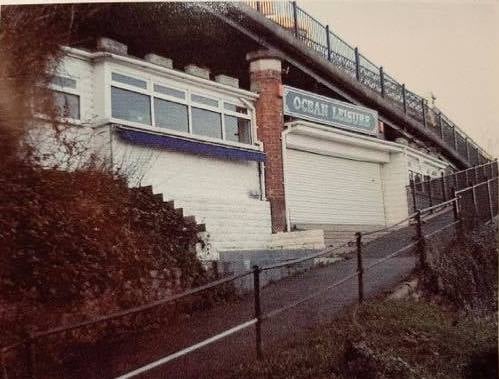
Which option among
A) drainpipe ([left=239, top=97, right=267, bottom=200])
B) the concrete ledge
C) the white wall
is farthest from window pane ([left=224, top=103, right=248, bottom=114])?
the white wall

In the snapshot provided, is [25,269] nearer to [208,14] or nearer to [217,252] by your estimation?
[217,252]

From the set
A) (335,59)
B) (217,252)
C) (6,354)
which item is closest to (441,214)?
(217,252)

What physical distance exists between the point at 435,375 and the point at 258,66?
703cm

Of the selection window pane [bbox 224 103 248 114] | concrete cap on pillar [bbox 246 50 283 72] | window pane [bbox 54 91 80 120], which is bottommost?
window pane [bbox 54 91 80 120]

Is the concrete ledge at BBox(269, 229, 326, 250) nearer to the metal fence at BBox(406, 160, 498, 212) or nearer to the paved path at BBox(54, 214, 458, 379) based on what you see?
the paved path at BBox(54, 214, 458, 379)

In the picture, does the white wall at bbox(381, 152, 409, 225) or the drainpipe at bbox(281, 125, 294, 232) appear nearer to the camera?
the drainpipe at bbox(281, 125, 294, 232)

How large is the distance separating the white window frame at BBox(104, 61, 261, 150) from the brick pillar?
0.64ft

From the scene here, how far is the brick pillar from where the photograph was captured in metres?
9.56

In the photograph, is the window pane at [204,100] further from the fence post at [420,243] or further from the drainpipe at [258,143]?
the fence post at [420,243]

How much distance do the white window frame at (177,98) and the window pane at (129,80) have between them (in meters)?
0.03

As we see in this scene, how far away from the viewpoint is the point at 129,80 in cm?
787

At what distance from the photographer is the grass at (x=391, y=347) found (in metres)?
3.66

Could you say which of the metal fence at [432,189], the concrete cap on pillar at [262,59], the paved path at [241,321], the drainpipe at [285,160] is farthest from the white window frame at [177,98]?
the metal fence at [432,189]

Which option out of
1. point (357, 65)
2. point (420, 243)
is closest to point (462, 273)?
point (420, 243)
